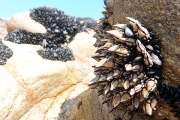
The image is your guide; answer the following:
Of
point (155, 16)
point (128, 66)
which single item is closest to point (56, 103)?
point (128, 66)

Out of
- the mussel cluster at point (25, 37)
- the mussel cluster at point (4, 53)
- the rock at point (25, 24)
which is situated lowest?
the mussel cluster at point (25, 37)

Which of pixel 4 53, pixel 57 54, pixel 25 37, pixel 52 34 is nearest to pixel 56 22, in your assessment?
pixel 52 34

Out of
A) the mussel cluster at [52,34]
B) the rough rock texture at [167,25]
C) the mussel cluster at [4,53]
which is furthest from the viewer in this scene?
the mussel cluster at [52,34]

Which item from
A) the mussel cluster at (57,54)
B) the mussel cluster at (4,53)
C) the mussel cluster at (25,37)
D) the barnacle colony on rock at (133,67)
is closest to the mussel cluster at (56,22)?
the mussel cluster at (25,37)

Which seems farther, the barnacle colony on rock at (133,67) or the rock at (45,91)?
the rock at (45,91)

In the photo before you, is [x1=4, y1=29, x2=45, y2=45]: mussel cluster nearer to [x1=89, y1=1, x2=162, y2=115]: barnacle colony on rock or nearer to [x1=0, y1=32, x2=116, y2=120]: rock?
[x1=0, y1=32, x2=116, y2=120]: rock

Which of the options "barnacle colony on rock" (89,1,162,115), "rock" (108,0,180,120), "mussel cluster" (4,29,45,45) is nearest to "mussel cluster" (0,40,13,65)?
"mussel cluster" (4,29,45,45)

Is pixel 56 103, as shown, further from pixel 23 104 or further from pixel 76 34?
pixel 76 34

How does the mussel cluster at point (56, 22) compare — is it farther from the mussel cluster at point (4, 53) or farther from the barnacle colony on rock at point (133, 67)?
the barnacle colony on rock at point (133, 67)
